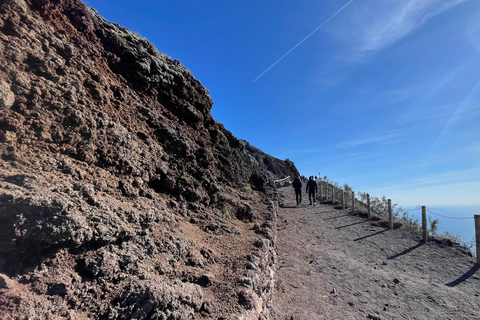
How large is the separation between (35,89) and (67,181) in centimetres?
145

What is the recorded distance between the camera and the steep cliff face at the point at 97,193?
2.11 m

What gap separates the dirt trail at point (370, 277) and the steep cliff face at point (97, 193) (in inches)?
58.1

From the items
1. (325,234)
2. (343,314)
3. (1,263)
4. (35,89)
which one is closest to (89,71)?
(35,89)

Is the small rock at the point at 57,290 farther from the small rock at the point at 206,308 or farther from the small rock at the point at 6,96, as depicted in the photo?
the small rock at the point at 6,96

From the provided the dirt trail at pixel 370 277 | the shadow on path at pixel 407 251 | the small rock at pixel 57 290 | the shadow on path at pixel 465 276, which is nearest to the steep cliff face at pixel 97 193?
the small rock at pixel 57 290

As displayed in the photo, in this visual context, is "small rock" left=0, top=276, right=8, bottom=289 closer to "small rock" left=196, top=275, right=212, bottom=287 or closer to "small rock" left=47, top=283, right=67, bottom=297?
"small rock" left=47, top=283, right=67, bottom=297

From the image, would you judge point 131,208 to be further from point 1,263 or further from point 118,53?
point 118,53

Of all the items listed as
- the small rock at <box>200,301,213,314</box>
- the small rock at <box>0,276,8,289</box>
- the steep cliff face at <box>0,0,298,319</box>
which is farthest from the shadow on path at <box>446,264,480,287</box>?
the small rock at <box>0,276,8,289</box>

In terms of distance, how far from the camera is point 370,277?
21.3 ft

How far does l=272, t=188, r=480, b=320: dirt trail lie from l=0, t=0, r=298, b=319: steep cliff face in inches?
58.1

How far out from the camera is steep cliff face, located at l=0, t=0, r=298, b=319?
2113 mm

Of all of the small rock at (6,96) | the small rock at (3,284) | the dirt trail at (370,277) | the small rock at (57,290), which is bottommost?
the dirt trail at (370,277)

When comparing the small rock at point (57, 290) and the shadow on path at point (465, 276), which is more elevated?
the small rock at point (57, 290)

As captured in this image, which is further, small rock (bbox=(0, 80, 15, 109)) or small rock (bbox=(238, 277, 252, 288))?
small rock (bbox=(238, 277, 252, 288))
